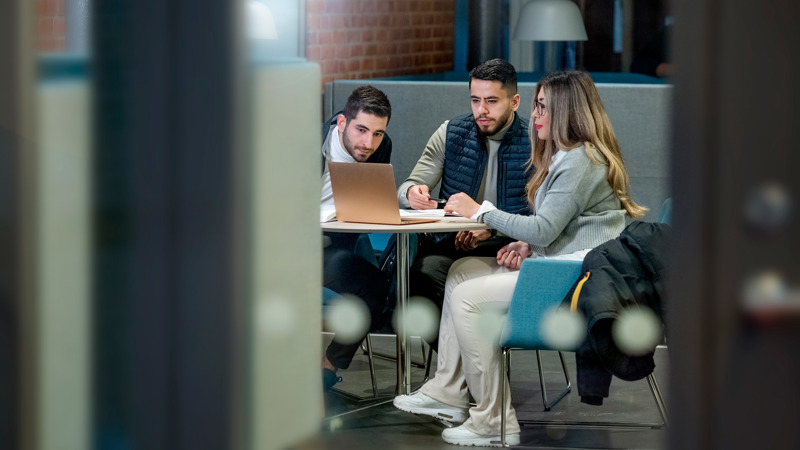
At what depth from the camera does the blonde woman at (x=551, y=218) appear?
3.12 metres

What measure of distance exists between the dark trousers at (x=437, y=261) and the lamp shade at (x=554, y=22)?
2249 mm

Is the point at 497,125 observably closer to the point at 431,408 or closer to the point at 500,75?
the point at 500,75

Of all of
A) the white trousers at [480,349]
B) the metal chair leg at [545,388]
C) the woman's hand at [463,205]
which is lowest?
the metal chair leg at [545,388]

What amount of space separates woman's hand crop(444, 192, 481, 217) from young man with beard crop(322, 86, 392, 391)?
1.40 feet

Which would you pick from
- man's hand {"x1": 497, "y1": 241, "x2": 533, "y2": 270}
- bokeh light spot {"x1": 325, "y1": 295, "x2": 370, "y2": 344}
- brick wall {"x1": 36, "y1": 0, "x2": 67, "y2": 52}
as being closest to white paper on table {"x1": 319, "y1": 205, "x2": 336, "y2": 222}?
bokeh light spot {"x1": 325, "y1": 295, "x2": 370, "y2": 344}

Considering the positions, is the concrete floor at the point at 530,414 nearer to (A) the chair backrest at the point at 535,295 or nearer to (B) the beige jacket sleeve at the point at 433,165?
(A) the chair backrest at the point at 535,295

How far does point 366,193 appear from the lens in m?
3.32

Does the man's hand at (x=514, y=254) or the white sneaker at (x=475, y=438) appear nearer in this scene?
the white sneaker at (x=475, y=438)

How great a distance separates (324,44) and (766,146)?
406 centimetres

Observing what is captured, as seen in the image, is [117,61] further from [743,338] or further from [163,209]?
[743,338]

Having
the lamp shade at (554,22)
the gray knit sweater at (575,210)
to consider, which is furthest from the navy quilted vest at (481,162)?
the lamp shade at (554,22)

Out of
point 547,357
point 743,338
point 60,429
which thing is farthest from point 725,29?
point 547,357

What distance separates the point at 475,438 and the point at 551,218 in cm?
69

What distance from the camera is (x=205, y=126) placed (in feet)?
4.76
